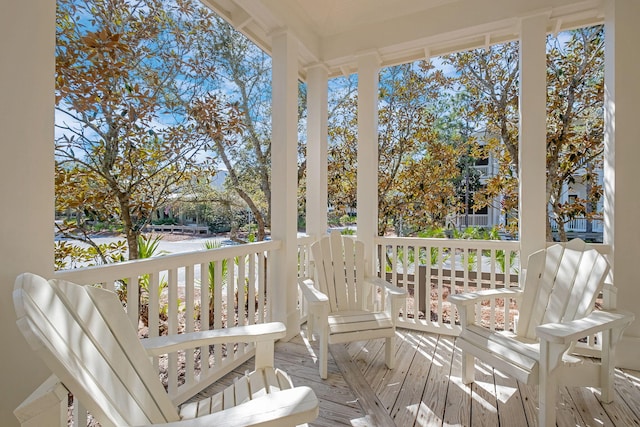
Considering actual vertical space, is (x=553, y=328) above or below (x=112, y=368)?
below

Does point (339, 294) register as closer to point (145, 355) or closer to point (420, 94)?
point (145, 355)

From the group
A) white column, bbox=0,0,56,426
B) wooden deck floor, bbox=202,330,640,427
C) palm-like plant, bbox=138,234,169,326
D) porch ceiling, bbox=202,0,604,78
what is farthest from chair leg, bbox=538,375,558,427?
porch ceiling, bbox=202,0,604,78

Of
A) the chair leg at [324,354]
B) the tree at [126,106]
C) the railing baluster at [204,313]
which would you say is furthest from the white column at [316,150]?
the railing baluster at [204,313]

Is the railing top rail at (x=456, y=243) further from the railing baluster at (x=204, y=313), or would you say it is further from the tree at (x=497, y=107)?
Result: the railing baluster at (x=204, y=313)

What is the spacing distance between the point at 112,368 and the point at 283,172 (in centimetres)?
206

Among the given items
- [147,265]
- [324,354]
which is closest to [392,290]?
[324,354]

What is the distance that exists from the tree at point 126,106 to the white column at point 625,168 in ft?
11.2

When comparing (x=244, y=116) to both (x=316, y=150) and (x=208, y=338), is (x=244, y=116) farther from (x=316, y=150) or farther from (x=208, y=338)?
(x=208, y=338)

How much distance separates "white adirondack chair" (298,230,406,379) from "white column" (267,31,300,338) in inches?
10.5

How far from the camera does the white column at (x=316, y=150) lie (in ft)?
11.3

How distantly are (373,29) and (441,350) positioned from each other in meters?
3.16

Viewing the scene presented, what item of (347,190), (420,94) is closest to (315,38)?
(420,94)

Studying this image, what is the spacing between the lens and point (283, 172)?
284 cm

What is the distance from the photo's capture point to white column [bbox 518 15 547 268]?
8.64ft
